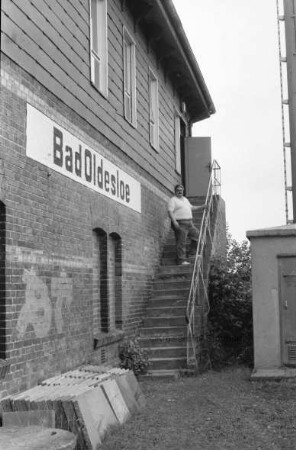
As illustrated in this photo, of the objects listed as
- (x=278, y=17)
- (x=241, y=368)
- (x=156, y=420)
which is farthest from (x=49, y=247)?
(x=278, y=17)

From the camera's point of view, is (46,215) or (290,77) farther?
(290,77)

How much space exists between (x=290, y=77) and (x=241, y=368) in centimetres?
618

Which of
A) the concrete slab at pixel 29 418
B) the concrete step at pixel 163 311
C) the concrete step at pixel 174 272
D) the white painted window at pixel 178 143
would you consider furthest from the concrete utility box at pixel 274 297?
the white painted window at pixel 178 143

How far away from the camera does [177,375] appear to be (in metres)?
10.6

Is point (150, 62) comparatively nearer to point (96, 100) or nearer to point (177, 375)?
point (96, 100)

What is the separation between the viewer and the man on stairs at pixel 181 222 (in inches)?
570

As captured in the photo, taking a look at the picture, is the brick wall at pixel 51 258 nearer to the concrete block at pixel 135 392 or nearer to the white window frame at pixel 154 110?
the concrete block at pixel 135 392

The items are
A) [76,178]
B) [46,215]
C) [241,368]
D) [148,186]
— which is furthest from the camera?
[148,186]

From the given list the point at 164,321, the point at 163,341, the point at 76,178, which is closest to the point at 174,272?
the point at 164,321

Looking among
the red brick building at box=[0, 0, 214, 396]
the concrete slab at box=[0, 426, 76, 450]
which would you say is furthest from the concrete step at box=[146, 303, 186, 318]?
the concrete slab at box=[0, 426, 76, 450]

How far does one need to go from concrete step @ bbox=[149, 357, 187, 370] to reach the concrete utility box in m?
1.32

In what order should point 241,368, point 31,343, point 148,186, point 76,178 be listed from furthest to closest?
point 148,186 < point 241,368 < point 76,178 < point 31,343

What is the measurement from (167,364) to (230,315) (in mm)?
2452

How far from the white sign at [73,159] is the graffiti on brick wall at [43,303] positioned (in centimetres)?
143
